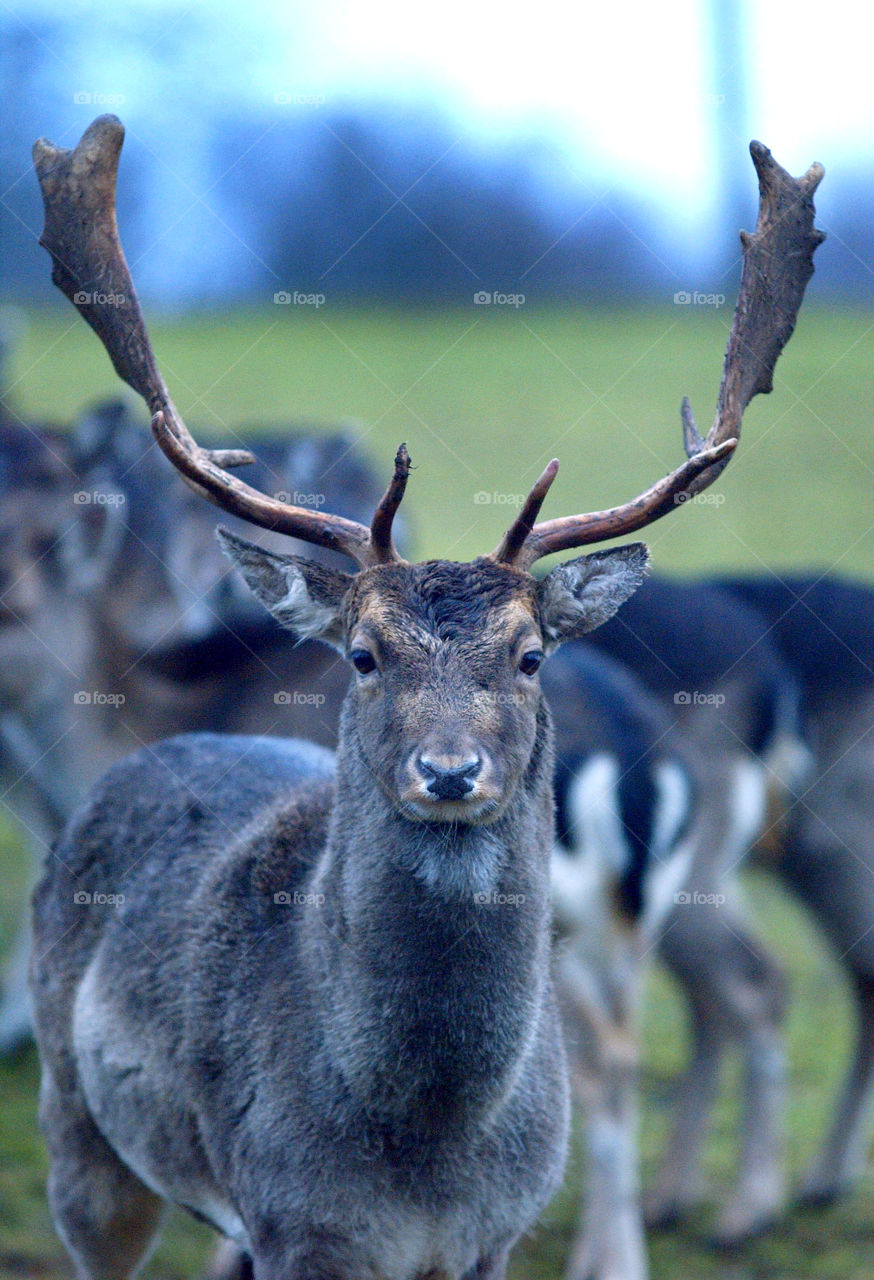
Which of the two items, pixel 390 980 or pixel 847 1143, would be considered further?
pixel 847 1143

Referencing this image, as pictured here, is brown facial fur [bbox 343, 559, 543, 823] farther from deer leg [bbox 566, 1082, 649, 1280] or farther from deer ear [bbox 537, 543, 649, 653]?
deer leg [bbox 566, 1082, 649, 1280]

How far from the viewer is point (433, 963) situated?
3.36m

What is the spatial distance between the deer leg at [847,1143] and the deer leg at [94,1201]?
126 inches

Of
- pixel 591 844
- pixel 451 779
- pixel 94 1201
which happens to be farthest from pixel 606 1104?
pixel 451 779

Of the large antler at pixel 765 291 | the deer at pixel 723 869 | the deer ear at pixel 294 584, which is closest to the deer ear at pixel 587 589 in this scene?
the large antler at pixel 765 291

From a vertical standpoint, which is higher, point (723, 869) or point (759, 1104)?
point (723, 869)

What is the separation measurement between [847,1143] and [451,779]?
4235mm

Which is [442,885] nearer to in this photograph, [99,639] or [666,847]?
[666,847]

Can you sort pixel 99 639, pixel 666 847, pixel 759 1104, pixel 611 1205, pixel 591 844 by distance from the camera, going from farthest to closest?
pixel 99 639 < pixel 759 1104 < pixel 666 847 < pixel 591 844 < pixel 611 1205

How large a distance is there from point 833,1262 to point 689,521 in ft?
36.5

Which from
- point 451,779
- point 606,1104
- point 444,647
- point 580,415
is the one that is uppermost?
point 444,647

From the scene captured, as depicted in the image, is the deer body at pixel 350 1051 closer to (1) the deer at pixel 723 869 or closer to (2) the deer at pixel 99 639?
(1) the deer at pixel 723 869

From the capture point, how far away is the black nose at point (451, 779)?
300 centimetres

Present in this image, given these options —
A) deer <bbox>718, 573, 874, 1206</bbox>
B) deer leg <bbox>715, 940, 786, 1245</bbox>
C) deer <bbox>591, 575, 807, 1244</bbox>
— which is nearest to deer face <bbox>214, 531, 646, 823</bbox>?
deer <bbox>591, 575, 807, 1244</bbox>
